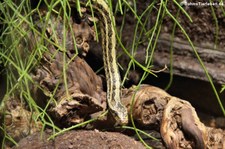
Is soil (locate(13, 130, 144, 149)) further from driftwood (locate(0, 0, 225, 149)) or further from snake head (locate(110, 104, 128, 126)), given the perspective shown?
snake head (locate(110, 104, 128, 126))

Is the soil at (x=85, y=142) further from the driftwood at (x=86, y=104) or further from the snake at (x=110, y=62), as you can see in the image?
the snake at (x=110, y=62)

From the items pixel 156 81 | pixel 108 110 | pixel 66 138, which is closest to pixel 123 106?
pixel 108 110

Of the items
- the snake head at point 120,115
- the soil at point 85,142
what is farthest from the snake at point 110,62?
the soil at point 85,142

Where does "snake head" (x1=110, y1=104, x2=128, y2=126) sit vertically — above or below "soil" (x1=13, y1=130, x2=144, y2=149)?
above

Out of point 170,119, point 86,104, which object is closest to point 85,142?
point 86,104

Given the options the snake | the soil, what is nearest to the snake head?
the snake

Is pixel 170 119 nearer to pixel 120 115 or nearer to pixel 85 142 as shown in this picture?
pixel 120 115

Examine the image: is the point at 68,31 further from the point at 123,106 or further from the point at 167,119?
the point at 167,119

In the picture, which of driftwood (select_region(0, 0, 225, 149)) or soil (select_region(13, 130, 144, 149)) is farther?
driftwood (select_region(0, 0, 225, 149))
